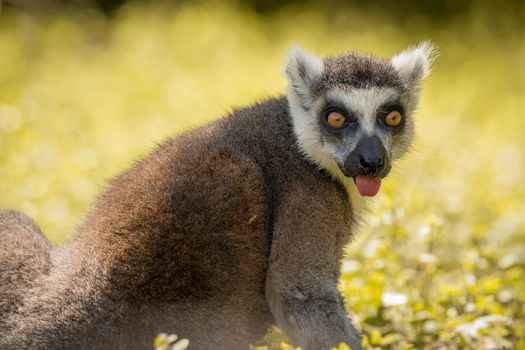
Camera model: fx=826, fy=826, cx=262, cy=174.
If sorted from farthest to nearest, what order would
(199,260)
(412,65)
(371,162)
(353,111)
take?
(412,65) < (353,111) < (371,162) < (199,260)

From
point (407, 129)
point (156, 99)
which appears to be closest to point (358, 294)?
point (407, 129)

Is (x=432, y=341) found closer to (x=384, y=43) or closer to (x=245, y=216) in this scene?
(x=245, y=216)

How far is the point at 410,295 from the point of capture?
21.0ft

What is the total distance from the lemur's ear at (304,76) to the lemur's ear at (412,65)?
1.94 feet

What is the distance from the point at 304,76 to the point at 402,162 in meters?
4.65

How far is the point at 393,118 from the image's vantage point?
5605 millimetres

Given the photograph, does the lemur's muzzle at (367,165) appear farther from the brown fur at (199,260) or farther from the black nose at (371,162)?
the brown fur at (199,260)

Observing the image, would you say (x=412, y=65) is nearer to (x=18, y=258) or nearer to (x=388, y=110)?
(x=388, y=110)

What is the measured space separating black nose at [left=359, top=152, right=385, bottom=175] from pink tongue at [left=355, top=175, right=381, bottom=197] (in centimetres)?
6

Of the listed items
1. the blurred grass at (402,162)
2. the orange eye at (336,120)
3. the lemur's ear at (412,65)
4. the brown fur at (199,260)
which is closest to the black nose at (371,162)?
the brown fur at (199,260)

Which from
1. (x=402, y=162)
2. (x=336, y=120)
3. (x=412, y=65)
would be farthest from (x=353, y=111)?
(x=402, y=162)

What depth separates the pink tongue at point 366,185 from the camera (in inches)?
208

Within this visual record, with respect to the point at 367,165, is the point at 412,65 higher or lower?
higher

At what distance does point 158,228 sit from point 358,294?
7.19ft
